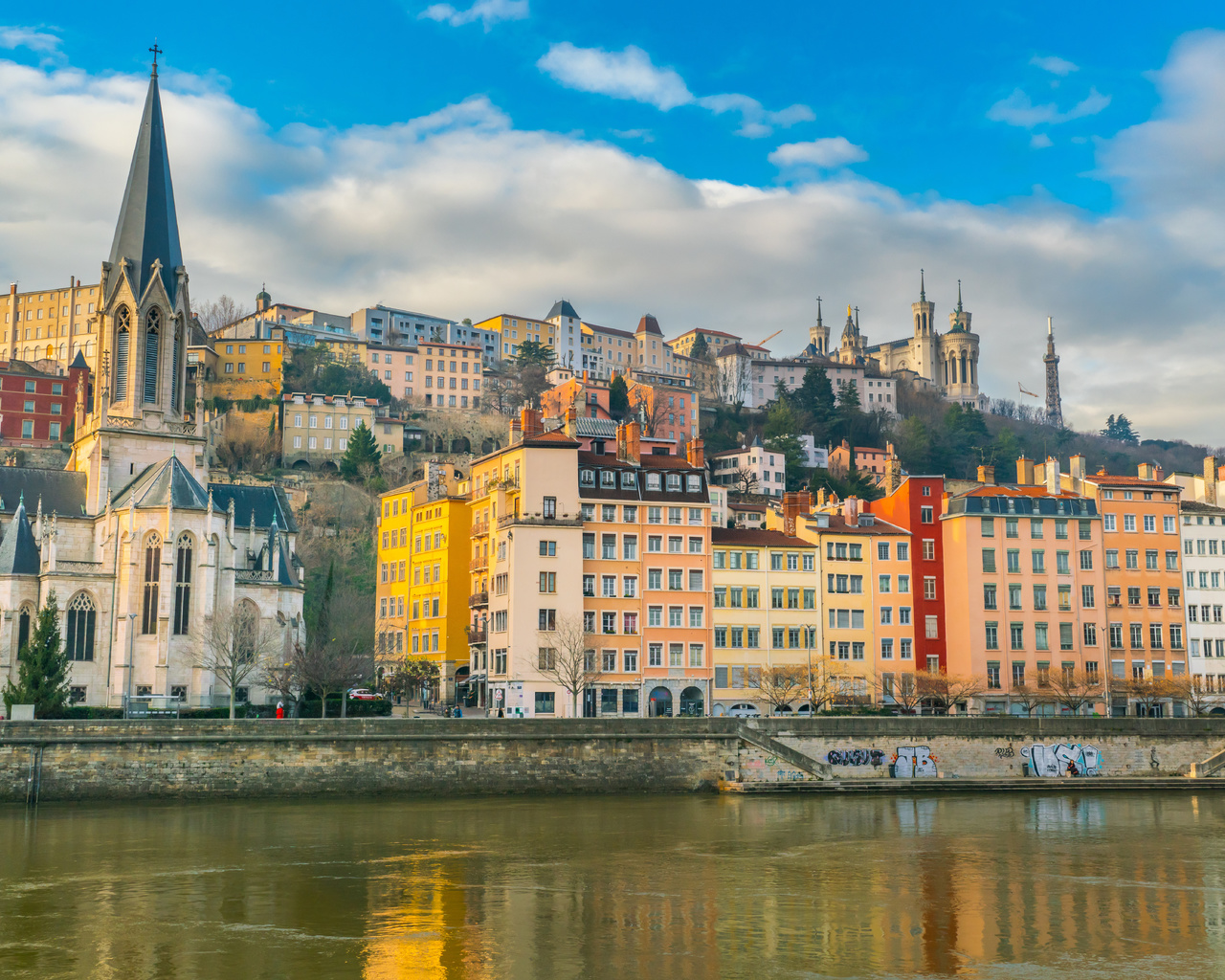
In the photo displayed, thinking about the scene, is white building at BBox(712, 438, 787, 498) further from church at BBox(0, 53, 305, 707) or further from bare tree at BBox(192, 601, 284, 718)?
bare tree at BBox(192, 601, 284, 718)

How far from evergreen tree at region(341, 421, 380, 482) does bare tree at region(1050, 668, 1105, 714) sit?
72.9m

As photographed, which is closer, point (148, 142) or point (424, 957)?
point (424, 957)

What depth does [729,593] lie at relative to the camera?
70.9 meters

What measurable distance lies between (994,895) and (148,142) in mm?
65780

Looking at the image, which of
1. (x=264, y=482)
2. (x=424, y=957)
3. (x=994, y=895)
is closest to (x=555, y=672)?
(x=994, y=895)

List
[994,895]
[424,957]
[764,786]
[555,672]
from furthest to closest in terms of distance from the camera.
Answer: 1. [555,672]
2. [764,786]
3. [994,895]
4. [424,957]

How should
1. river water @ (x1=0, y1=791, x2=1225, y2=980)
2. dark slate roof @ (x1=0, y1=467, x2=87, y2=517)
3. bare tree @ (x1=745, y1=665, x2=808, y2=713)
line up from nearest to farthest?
river water @ (x1=0, y1=791, x2=1225, y2=980), bare tree @ (x1=745, y1=665, x2=808, y2=713), dark slate roof @ (x1=0, y1=467, x2=87, y2=517)

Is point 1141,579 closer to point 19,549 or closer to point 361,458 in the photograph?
point 19,549

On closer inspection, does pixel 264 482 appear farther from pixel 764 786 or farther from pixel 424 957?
pixel 424 957

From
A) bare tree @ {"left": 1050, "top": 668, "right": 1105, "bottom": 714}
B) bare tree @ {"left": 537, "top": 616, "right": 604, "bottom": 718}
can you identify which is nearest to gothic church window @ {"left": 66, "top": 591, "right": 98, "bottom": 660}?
bare tree @ {"left": 537, "top": 616, "right": 604, "bottom": 718}

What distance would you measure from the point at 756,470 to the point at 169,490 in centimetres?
7920

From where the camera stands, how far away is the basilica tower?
237 feet

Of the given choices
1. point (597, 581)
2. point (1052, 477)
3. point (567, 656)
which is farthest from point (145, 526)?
point (1052, 477)

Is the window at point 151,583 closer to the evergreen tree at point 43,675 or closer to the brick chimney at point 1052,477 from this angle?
the evergreen tree at point 43,675
